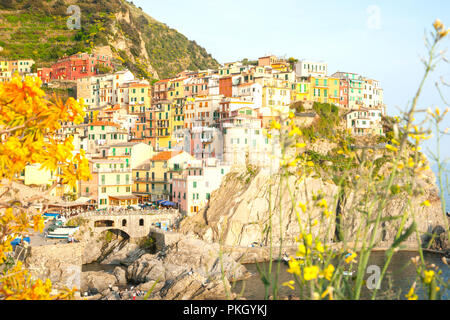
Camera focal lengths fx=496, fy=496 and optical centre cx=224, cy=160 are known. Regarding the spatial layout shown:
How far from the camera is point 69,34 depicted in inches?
3861

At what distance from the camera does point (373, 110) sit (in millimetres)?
65750

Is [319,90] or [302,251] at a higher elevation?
[319,90]

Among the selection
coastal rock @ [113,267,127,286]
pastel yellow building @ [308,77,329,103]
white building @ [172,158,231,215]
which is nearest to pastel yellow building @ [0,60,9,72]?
white building @ [172,158,231,215]

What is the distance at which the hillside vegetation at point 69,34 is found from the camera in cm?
9119

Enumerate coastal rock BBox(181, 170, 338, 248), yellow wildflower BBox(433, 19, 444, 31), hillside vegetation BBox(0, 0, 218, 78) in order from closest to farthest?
yellow wildflower BBox(433, 19, 444, 31) < coastal rock BBox(181, 170, 338, 248) < hillside vegetation BBox(0, 0, 218, 78)

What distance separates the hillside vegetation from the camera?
9119 cm

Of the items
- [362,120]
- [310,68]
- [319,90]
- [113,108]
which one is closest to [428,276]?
[362,120]

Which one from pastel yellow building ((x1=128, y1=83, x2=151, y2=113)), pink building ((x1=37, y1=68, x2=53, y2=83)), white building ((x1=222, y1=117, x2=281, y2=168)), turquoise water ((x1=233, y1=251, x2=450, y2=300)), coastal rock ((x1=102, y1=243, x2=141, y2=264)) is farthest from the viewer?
pink building ((x1=37, y1=68, x2=53, y2=83))

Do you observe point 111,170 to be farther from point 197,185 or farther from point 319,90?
point 319,90

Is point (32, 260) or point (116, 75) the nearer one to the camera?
point (32, 260)

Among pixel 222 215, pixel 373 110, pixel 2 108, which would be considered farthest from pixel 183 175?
pixel 2 108

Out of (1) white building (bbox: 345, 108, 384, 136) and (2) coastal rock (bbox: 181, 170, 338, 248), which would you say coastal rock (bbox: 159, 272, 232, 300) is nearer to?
(2) coastal rock (bbox: 181, 170, 338, 248)
